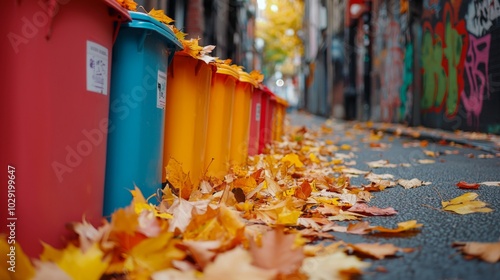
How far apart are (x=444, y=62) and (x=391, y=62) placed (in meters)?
4.33

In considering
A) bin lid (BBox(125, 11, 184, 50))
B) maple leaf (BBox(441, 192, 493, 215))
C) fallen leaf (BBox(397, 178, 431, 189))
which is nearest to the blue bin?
bin lid (BBox(125, 11, 184, 50))

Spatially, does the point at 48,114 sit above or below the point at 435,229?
above

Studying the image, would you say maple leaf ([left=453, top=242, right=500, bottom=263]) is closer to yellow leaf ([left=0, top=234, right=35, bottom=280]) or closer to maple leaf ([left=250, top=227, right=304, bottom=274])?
maple leaf ([left=250, top=227, right=304, bottom=274])

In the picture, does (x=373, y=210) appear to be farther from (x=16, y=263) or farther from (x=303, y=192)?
(x=16, y=263)

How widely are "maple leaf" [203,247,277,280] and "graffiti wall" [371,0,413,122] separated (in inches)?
431

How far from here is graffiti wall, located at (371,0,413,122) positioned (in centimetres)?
1192

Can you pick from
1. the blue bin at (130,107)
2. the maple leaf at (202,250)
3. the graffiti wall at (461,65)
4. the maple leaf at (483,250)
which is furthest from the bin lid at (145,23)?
the graffiti wall at (461,65)

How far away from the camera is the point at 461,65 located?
8406 mm

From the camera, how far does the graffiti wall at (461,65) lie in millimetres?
7133

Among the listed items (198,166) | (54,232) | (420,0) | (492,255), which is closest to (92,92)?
(54,232)

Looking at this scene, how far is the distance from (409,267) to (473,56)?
24.6 feet

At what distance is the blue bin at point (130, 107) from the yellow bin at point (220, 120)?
92 cm

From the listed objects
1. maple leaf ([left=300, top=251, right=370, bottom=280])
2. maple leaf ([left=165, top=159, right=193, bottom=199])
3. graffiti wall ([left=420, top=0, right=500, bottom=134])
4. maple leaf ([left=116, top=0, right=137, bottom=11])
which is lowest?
maple leaf ([left=300, top=251, right=370, bottom=280])

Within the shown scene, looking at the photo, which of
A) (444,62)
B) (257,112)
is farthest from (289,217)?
(444,62)
